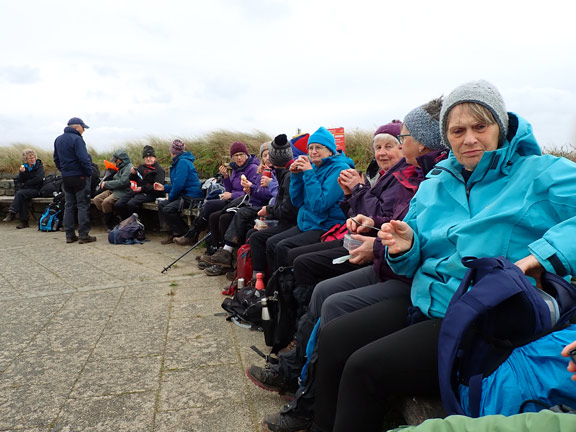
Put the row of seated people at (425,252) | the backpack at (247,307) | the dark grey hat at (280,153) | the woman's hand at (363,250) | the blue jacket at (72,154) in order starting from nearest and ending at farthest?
1. the row of seated people at (425,252)
2. the woman's hand at (363,250)
3. the backpack at (247,307)
4. the dark grey hat at (280,153)
5. the blue jacket at (72,154)

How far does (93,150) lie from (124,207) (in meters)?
8.09

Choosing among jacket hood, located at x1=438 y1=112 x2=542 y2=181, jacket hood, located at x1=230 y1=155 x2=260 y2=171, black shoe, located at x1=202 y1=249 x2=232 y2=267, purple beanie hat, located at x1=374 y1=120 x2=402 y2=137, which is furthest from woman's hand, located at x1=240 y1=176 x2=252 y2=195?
jacket hood, located at x1=438 y1=112 x2=542 y2=181

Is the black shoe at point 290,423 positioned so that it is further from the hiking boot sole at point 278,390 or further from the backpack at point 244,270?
the backpack at point 244,270

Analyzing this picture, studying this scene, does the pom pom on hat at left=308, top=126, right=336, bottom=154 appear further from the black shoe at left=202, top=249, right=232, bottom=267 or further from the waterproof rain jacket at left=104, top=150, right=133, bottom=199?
the waterproof rain jacket at left=104, top=150, right=133, bottom=199

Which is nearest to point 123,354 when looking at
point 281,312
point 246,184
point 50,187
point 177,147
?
point 281,312

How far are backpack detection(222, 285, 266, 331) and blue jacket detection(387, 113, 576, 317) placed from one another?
1964 mm

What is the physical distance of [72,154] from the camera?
8234 mm

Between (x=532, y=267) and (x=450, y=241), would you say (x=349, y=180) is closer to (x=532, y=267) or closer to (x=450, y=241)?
(x=450, y=241)

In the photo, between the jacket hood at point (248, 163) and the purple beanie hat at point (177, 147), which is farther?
the purple beanie hat at point (177, 147)

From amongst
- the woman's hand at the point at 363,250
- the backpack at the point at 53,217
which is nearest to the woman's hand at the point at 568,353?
the woman's hand at the point at 363,250

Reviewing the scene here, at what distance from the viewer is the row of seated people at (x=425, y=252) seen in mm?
1748

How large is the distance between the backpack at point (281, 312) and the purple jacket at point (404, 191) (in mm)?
942

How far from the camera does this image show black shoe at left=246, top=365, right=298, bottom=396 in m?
2.80

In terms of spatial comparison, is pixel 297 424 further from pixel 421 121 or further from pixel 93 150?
pixel 93 150
